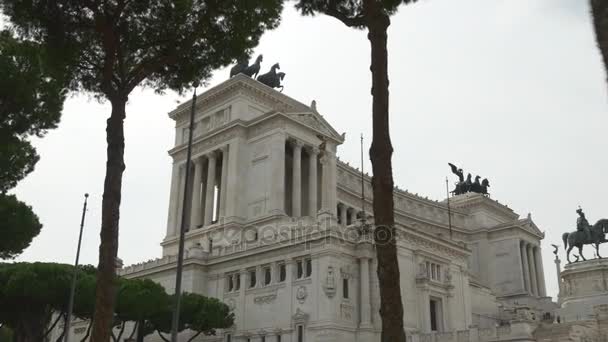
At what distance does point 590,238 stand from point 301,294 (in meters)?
32.6

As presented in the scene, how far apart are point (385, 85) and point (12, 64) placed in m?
16.3

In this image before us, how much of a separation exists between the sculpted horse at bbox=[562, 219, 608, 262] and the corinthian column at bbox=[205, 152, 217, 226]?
35.8m

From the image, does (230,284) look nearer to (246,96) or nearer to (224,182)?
(224,182)

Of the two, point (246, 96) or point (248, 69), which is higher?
point (248, 69)

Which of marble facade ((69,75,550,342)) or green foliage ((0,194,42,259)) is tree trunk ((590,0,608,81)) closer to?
marble facade ((69,75,550,342))

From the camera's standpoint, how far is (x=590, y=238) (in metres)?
61.6

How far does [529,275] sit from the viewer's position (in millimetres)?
89188

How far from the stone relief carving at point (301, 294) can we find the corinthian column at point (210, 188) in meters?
22.9

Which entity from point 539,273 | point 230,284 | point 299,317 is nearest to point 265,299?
point 299,317

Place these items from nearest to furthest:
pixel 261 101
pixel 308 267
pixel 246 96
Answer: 1. pixel 308 267
2. pixel 246 96
3. pixel 261 101

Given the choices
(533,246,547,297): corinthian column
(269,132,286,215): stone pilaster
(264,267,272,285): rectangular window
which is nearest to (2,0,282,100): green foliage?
(264,267,272,285): rectangular window

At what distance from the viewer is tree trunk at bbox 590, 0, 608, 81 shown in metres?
8.57

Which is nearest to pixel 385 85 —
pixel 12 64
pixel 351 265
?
pixel 12 64

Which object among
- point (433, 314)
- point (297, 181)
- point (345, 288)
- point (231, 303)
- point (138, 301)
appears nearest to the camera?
point (138, 301)
